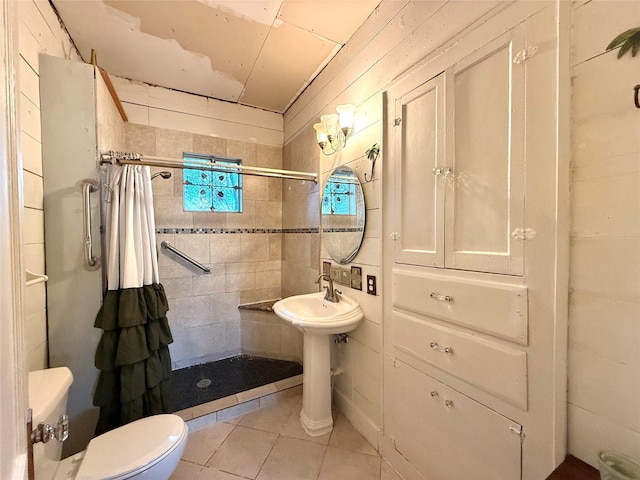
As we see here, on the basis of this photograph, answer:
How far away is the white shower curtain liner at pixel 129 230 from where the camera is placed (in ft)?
4.86

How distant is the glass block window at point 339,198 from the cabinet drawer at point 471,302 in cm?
63

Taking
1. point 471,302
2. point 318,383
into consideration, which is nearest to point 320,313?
point 318,383

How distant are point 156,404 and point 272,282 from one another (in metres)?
1.48

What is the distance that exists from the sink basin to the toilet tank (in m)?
1.00

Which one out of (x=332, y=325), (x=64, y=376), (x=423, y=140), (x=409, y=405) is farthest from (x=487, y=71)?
(x=64, y=376)

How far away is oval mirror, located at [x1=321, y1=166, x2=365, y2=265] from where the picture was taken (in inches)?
68.0

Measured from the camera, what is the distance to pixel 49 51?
1.48 metres

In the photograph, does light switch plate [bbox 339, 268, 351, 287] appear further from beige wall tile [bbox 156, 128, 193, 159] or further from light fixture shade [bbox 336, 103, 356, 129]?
beige wall tile [bbox 156, 128, 193, 159]

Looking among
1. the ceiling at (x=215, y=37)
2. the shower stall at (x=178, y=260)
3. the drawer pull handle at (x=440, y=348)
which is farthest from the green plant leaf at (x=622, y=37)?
the shower stall at (x=178, y=260)

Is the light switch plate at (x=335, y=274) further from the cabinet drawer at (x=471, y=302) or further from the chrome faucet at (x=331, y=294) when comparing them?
the cabinet drawer at (x=471, y=302)

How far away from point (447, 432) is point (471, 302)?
2.02 ft

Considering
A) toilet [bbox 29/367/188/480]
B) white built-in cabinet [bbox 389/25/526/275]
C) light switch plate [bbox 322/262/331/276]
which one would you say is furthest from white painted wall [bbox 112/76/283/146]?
toilet [bbox 29/367/188/480]

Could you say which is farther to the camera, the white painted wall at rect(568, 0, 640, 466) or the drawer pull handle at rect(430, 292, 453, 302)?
the drawer pull handle at rect(430, 292, 453, 302)

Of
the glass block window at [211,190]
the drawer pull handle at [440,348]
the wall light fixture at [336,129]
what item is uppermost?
the wall light fixture at [336,129]
